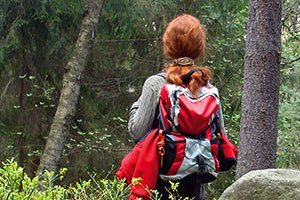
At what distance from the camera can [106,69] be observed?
9.52 meters

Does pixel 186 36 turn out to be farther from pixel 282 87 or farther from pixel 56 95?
pixel 56 95

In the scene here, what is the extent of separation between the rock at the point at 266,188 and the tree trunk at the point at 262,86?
5.34 feet

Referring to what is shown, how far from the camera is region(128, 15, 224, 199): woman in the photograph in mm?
2602

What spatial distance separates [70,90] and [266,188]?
507cm

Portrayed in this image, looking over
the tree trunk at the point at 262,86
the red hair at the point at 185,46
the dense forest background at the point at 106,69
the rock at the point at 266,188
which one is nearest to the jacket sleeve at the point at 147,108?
the red hair at the point at 185,46

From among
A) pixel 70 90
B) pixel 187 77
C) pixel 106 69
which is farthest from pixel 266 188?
pixel 106 69

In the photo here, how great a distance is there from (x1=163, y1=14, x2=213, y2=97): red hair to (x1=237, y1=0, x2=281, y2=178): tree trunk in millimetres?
1875

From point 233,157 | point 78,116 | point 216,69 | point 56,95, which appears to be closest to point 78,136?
point 78,116

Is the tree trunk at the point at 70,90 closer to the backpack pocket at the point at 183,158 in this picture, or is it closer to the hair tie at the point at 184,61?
the hair tie at the point at 184,61

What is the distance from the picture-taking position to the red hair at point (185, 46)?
2.64m

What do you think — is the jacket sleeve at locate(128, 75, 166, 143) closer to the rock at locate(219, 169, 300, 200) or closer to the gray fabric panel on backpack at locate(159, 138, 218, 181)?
the gray fabric panel on backpack at locate(159, 138, 218, 181)

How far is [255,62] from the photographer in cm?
448

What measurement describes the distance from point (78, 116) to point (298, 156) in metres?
5.02

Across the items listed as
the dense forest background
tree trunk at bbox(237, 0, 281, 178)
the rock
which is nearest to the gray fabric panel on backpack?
the rock
